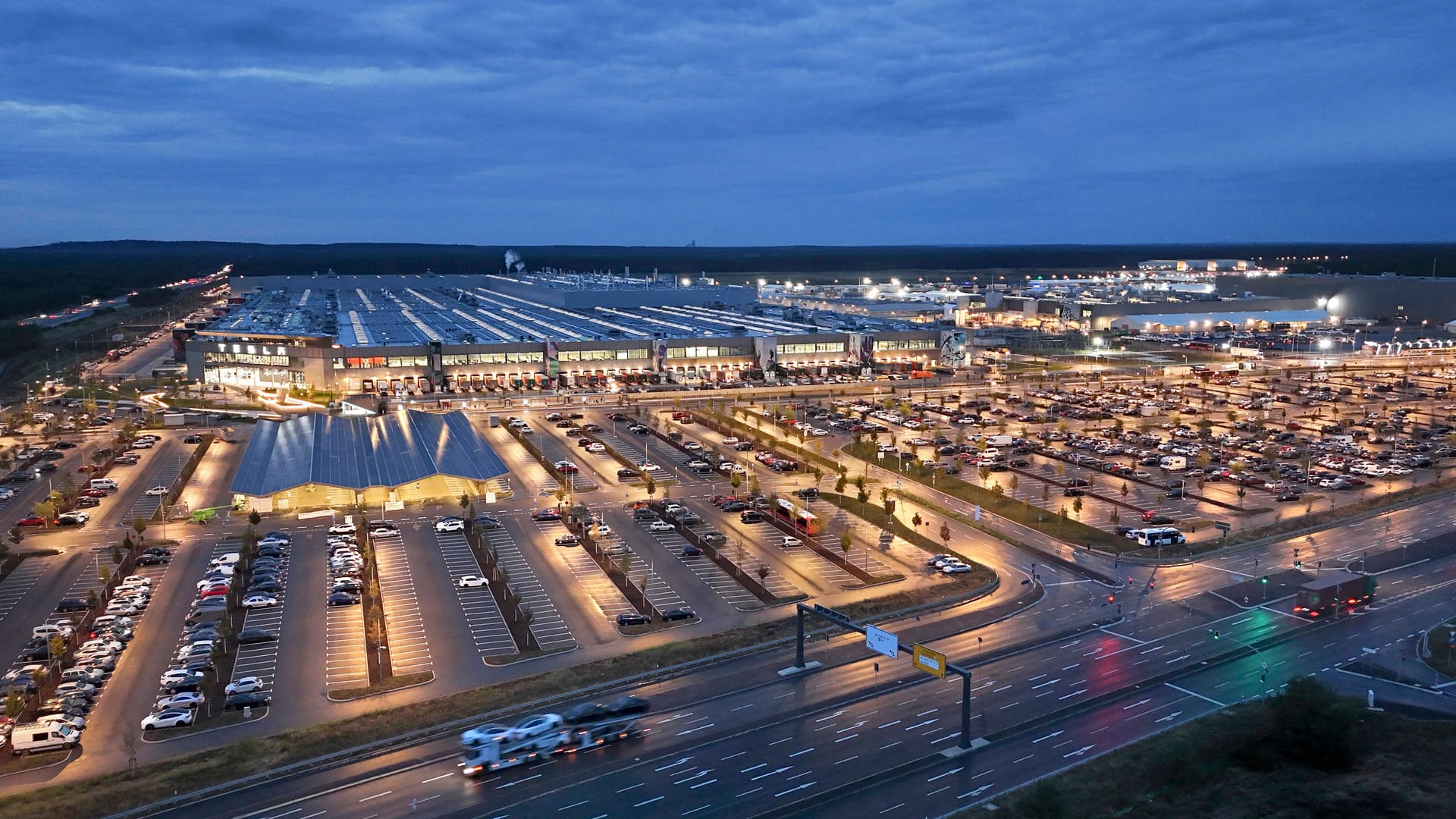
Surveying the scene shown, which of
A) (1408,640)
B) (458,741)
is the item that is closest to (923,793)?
(458,741)

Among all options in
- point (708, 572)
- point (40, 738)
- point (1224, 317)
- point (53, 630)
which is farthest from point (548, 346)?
point (1224, 317)

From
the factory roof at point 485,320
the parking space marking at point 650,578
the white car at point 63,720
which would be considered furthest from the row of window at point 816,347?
the white car at point 63,720

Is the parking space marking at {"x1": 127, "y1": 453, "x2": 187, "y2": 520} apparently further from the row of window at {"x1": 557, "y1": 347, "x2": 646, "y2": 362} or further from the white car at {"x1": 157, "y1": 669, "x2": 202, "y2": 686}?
the row of window at {"x1": 557, "y1": 347, "x2": 646, "y2": 362}

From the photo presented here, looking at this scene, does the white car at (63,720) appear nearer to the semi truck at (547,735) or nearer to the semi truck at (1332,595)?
the semi truck at (547,735)

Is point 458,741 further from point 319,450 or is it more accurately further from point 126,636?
point 319,450

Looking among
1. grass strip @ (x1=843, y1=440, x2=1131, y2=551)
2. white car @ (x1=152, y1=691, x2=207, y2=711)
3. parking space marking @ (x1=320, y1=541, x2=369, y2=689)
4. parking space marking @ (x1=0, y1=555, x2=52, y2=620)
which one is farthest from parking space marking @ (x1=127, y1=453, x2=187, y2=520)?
grass strip @ (x1=843, y1=440, x2=1131, y2=551)
